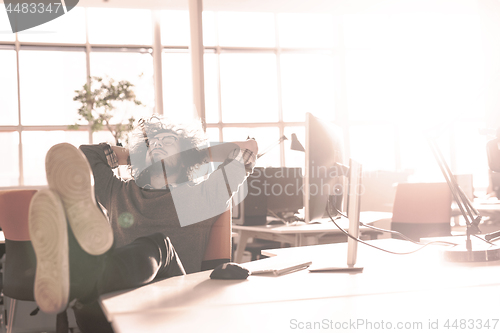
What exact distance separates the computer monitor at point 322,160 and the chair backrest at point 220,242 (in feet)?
1.00

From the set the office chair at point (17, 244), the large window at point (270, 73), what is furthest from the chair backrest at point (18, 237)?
the large window at point (270, 73)

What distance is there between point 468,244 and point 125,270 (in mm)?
892

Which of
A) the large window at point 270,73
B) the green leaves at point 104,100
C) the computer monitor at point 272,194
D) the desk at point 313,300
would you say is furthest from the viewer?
the large window at point 270,73

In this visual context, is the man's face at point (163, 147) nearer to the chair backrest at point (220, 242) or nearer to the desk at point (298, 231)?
the chair backrest at point (220, 242)

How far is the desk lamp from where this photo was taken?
112 cm

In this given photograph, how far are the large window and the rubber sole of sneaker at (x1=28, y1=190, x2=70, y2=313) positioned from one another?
4.90 m

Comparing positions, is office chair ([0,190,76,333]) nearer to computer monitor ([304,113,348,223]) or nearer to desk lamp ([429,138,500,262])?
computer monitor ([304,113,348,223])

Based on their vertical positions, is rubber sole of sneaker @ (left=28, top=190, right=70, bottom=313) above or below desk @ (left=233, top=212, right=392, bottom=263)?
above

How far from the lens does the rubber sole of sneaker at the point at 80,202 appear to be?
733 mm

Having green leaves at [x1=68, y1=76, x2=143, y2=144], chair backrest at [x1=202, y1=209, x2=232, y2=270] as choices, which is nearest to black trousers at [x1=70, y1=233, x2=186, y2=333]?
chair backrest at [x1=202, y1=209, x2=232, y2=270]

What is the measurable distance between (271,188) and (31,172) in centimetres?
445

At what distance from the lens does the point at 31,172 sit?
19.6 feet

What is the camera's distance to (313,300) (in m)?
0.80

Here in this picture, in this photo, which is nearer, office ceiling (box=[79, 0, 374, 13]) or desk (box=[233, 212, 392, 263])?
desk (box=[233, 212, 392, 263])
